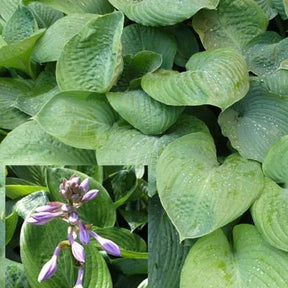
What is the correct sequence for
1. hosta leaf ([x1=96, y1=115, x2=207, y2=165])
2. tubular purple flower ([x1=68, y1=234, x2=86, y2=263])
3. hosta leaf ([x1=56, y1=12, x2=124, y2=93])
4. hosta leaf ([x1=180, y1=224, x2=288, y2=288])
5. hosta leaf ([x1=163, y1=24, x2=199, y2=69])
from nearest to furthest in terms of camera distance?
tubular purple flower ([x1=68, y1=234, x2=86, y2=263]) → hosta leaf ([x1=180, y1=224, x2=288, y2=288]) → hosta leaf ([x1=96, y1=115, x2=207, y2=165]) → hosta leaf ([x1=56, y1=12, x2=124, y2=93]) → hosta leaf ([x1=163, y1=24, x2=199, y2=69])

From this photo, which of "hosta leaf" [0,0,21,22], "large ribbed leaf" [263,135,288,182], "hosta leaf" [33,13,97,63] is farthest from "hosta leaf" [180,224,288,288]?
"hosta leaf" [0,0,21,22]

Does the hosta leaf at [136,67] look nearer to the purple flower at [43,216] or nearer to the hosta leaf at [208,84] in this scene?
the hosta leaf at [208,84]

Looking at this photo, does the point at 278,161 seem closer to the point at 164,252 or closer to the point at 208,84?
the point at 208,84

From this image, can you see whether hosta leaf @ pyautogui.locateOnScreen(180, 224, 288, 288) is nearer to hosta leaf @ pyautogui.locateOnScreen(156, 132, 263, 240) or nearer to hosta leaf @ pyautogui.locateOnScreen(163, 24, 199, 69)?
hosta leaf @ pyautogui.locateOnScreen(156, 132, 263, 240)

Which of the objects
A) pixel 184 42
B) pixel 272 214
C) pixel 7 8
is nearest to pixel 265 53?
pixel 184 42

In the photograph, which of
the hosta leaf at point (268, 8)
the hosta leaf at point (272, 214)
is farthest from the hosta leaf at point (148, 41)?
the hosta leaf at point (272, 214)

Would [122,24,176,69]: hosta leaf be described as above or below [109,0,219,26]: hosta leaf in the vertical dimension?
below

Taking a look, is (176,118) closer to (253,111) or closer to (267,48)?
(253,111)
